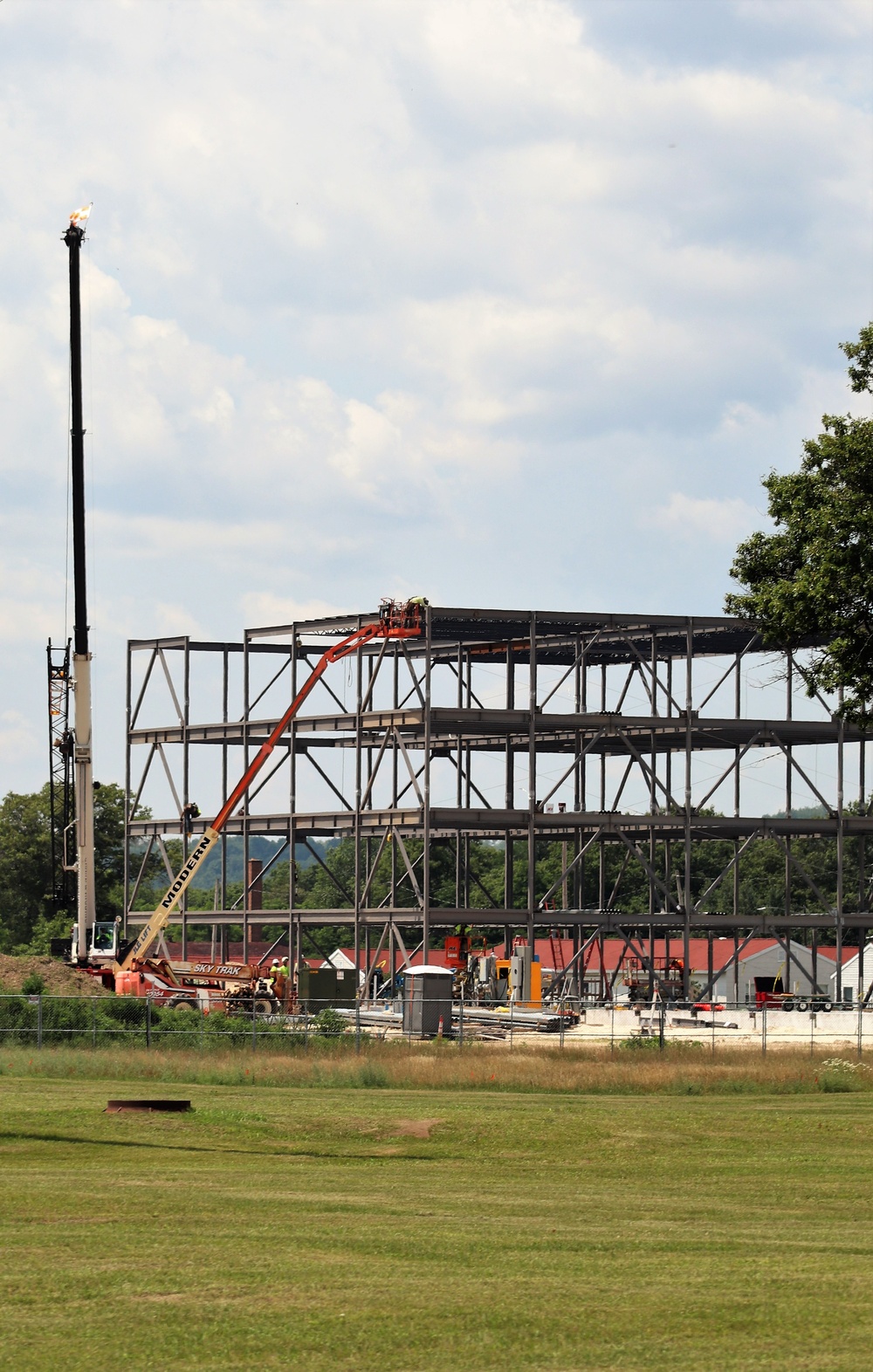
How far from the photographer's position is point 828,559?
38562 millimetres

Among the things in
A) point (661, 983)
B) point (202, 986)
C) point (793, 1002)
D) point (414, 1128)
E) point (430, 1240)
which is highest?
point (430, 1240)

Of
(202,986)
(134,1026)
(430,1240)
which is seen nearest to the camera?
(430,1240)

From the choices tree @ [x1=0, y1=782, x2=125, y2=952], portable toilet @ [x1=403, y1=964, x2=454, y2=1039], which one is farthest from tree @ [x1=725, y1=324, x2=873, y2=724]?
tree @ [x1=0, y1=782, x2=125, y2=952]

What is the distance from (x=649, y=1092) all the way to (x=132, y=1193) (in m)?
17.8

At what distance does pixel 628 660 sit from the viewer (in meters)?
73.5

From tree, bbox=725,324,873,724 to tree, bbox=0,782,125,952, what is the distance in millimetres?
72347

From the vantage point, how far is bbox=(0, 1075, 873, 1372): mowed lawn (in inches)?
460

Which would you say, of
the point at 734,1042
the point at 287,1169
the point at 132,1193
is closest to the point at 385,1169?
the point at 287,1169

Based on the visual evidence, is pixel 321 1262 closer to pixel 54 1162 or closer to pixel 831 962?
pixel 54 1162

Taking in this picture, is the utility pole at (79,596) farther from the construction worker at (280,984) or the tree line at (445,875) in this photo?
the tree line at (445,875)

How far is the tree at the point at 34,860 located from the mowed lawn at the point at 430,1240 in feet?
266

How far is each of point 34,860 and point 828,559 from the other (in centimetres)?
8207

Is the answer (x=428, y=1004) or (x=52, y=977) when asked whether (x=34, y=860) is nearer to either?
(x=52, y=977)

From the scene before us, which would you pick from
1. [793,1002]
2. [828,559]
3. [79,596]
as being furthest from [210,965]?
A: [828,559]
